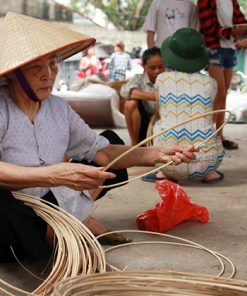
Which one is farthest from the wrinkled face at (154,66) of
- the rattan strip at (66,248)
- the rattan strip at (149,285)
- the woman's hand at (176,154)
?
the rattan strip at (149,285)

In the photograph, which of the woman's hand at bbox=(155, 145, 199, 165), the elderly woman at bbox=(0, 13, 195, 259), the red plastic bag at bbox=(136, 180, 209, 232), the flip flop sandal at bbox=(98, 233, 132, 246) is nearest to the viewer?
the elderly woman at bbox=(0, 13, 195, 259)

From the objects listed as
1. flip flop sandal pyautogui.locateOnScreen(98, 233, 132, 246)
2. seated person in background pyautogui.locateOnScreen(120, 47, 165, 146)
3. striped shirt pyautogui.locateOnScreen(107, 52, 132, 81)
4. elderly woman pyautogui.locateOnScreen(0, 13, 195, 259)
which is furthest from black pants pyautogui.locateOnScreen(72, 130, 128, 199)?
striped shirt pyautogui.locateOnScreen(107, 52, 132, 81)

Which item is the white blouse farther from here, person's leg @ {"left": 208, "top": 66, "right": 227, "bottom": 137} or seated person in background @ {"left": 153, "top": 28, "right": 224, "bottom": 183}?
person's leg @ {"left": 208, "top": 66, "right": 227, "bottom": 137}

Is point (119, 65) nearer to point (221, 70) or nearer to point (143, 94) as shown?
point (221, 70)

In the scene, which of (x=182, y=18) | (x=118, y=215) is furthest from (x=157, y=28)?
(x=118, y=215)

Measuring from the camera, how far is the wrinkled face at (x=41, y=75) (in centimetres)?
228

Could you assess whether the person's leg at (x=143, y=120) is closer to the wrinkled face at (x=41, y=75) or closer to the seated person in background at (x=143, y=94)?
the seated person in background at (x=143, y=94)

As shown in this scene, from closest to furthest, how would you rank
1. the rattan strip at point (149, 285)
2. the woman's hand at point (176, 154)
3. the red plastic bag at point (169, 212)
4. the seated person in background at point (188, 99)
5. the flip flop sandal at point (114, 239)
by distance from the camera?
the rattan strip at point (149, 285), the woman's hand at point (176, 154), the flip flop sandal at point (114, 239), the red plastic bag at point (169, 212), the seated person in background at point (188, 99)

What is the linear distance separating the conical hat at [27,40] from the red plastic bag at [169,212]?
917 millimetres

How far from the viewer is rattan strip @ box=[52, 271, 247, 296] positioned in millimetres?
1721

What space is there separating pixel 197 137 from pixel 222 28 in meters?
1.34

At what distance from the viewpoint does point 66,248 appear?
214 centimetres

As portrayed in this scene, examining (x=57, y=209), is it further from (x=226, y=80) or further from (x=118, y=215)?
(x=226, y=80)

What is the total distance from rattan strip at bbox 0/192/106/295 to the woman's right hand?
0.62ft
